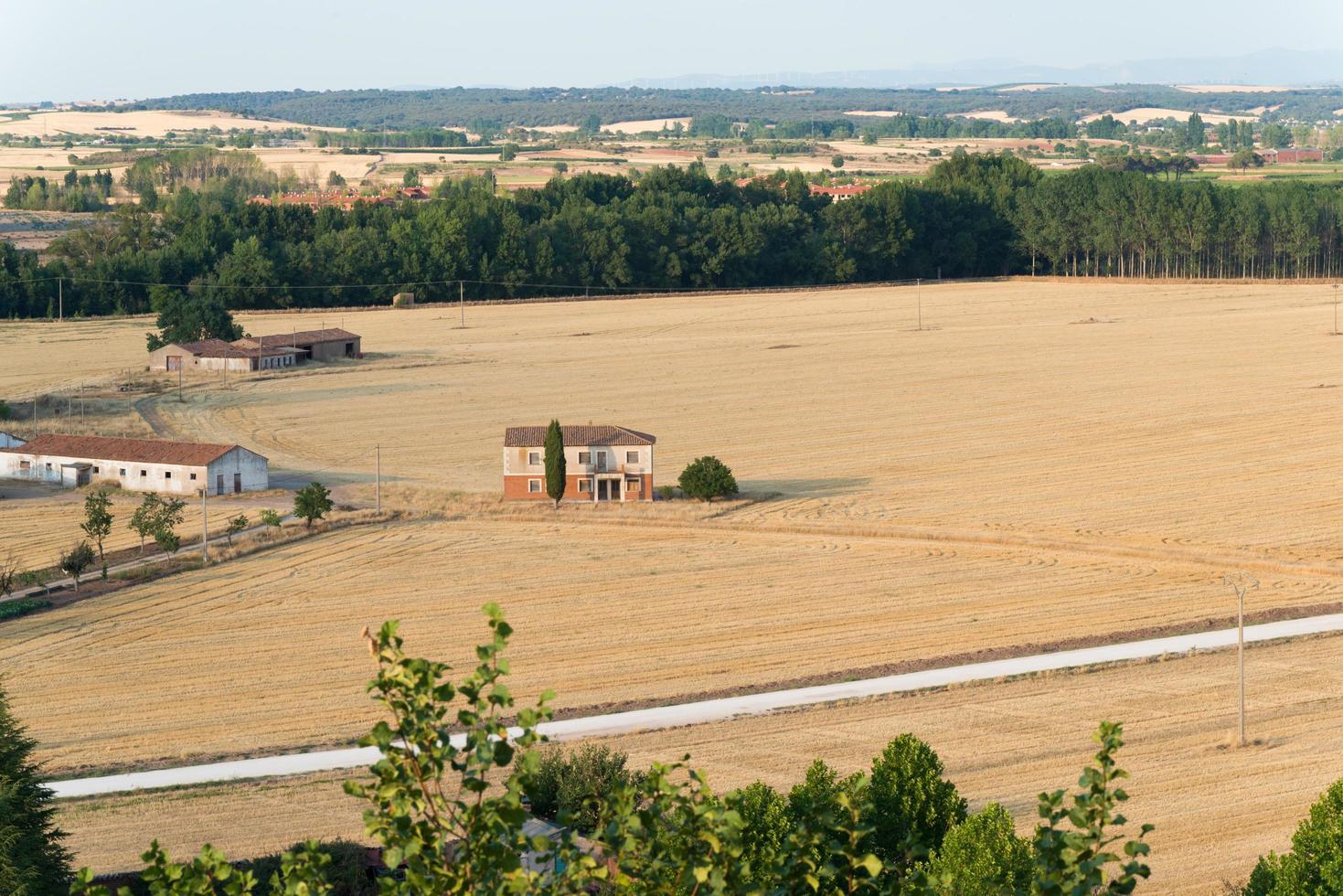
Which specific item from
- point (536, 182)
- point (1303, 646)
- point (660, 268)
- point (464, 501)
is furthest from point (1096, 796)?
point (536, 182)

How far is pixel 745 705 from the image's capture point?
1108 inches

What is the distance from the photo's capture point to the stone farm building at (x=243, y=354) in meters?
71.9

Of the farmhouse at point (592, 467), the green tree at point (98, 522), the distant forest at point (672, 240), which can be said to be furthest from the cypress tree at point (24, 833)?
the distant forest at point (672, 240)

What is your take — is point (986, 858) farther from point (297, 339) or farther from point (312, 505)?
point (297, 339)

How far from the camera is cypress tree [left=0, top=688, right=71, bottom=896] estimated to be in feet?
60.7

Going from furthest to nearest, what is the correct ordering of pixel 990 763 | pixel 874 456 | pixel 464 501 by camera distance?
pixel 874 456
pixel 464 501
pixel 990 763

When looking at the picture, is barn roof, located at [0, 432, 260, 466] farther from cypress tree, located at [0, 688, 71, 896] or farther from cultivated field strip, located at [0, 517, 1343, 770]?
cypress tree, located at [0, 688, 71, 896]

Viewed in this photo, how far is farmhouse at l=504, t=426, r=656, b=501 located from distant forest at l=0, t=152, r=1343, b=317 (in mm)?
56541

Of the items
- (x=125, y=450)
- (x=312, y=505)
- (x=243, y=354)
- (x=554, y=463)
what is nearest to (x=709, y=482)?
(x=554, y=463)

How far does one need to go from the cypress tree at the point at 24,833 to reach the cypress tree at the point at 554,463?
25269mm

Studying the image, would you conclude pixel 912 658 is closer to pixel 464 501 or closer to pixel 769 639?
pixel 769 639

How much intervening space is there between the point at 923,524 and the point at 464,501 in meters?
12.2

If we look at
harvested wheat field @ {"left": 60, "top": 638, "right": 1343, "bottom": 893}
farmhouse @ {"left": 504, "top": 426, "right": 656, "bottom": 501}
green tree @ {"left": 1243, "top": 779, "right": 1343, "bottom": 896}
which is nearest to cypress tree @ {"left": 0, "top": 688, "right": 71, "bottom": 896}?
harvested wheat field @ {"left": 60, "top": 638, "right": 1343, "bottom": 893}

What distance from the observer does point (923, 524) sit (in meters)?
42.2
